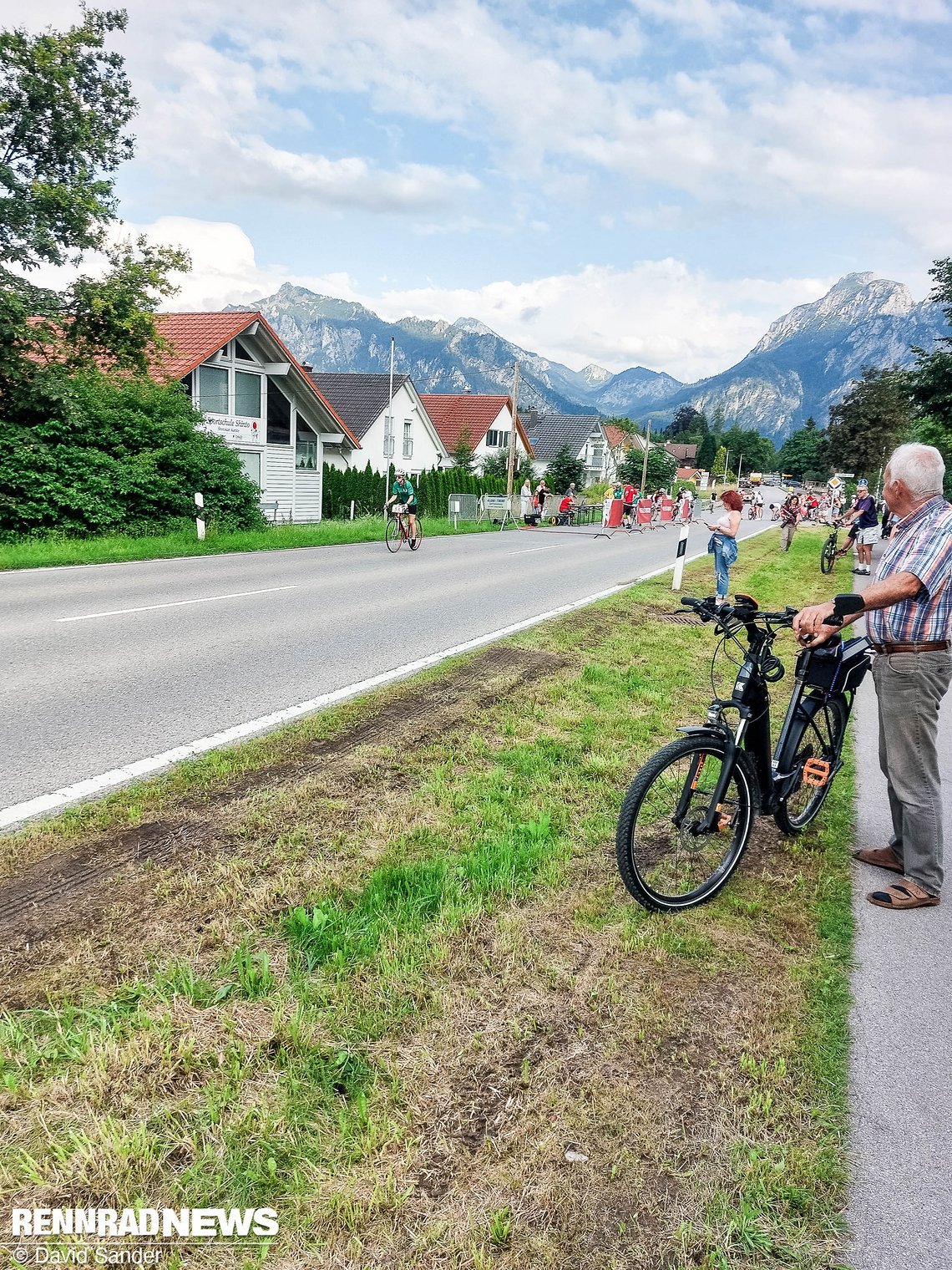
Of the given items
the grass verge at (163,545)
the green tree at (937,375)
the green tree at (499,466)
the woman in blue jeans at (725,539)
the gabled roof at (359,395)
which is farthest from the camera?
the green tree at (499,466)

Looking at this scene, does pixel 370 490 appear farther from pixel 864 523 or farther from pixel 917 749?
pixel 917 749

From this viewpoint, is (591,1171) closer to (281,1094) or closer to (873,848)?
(281,1094)

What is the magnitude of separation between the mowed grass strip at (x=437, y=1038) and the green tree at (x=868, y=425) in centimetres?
6538

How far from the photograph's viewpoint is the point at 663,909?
3.46 m

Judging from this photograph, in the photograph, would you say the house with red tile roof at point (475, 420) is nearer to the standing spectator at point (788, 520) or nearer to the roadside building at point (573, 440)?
the roadside building at point (573, 440)


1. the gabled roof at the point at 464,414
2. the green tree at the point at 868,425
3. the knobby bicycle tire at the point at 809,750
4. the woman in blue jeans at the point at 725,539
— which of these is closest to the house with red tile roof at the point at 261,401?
the woman in blue jeans at the point at 725,539

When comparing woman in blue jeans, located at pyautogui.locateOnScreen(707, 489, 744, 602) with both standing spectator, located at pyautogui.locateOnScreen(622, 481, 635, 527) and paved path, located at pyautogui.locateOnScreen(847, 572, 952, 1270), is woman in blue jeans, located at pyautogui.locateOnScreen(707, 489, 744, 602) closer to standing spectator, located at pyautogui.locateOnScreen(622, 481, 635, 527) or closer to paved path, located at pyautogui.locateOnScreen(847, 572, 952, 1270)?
paved path, located at pyautogui.locateOnScreen(847, 572, 952, 1270)

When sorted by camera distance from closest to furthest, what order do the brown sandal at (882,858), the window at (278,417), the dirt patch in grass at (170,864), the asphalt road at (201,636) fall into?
the dirt patch in grass at (170,864) → the brown sandal at (882,858) → the asphalt road at (201,636) → the window at (278,417)

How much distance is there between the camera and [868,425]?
62188 millimetres

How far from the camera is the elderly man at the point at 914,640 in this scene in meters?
3.58

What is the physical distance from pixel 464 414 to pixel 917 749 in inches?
2582

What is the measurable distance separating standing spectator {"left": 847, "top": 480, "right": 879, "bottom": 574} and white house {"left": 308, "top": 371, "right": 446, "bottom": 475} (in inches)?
1342

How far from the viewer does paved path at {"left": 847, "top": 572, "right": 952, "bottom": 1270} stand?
2.01 metres

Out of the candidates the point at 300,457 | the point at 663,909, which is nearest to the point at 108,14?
the point at 300,457
